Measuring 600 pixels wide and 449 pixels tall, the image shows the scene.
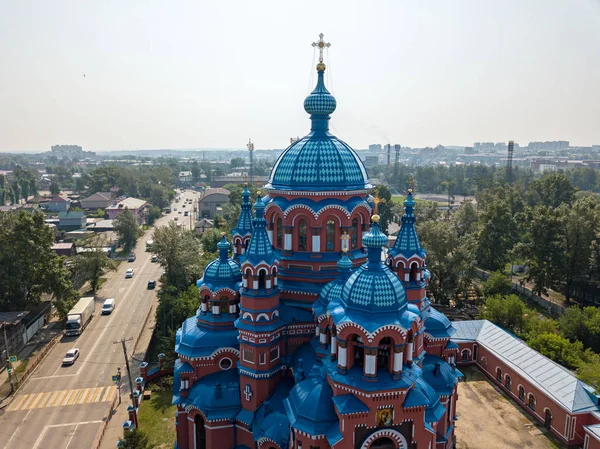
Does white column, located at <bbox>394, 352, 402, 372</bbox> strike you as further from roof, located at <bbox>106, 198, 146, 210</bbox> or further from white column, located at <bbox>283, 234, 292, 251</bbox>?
roof, located at <bbox>106, 198, 146, 210</bbox>

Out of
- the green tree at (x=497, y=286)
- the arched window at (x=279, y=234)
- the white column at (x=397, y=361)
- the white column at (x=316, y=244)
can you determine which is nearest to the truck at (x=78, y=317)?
the arched window at (x=279, y=234)

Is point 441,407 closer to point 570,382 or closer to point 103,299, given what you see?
point 570,382

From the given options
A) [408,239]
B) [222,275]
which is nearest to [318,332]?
[222,275]

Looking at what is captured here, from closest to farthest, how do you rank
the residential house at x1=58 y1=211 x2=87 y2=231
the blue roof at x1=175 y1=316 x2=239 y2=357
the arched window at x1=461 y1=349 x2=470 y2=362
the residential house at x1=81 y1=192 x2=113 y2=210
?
the blue roof at x1=175 y1=316 x2=239 y2=357 < the arched window at x1=461 y1=349 x2=470 y2=362 < the residential house at x1=58 y1=211 x2=87 y2=231 < the residential house at x1=81 y1=192 x2=113 y2=210

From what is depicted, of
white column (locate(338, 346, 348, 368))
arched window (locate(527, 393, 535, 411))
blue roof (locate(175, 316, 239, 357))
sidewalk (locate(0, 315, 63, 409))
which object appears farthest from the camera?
sidewalk (locate(0, 315, 63, 409))

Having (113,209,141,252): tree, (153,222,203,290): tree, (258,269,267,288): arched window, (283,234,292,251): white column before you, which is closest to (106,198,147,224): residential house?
(113,209,141,252): tree

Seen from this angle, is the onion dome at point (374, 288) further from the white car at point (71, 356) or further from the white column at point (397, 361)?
the white car at point (71, 356)

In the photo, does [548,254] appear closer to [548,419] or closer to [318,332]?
[548,419]
